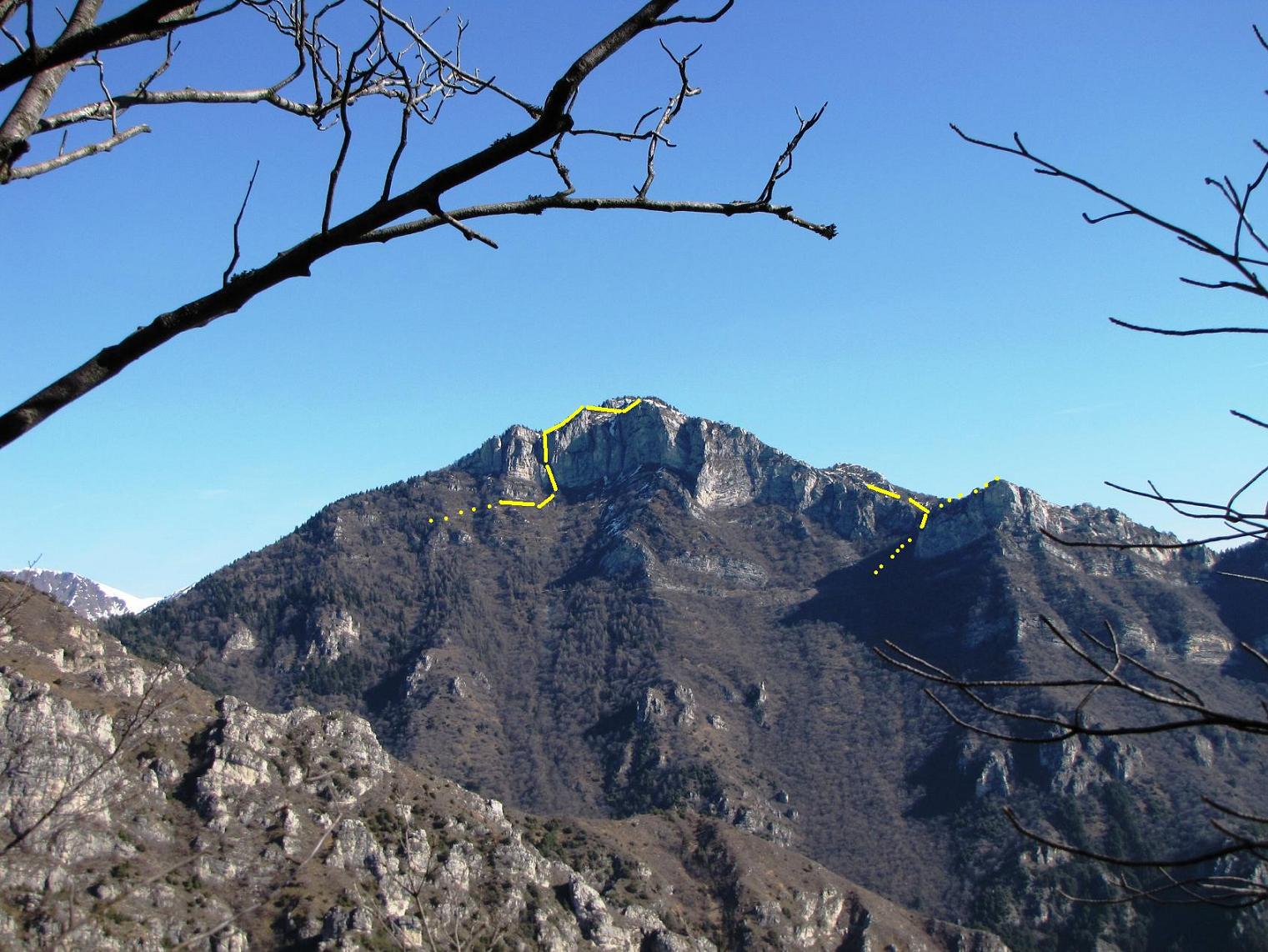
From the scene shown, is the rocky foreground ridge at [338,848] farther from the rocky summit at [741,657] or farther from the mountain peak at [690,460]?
the mountain peak at [690,460]

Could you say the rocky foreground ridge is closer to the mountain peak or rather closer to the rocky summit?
the rocky summit

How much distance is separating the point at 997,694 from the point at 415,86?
446ft

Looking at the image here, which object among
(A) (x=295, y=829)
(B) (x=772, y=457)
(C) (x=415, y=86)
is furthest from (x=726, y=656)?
(C) (x=415, y=86)

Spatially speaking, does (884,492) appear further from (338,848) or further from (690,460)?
(338,848)

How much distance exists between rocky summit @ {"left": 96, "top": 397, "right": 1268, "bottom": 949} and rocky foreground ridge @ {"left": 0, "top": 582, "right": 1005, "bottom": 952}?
103 centimetres

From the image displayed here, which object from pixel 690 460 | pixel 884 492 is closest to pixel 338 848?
pixel 690 460

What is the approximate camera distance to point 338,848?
55219mm

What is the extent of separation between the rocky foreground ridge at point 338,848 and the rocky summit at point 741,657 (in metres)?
1.03

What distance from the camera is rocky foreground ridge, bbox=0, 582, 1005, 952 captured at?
46.5 metres

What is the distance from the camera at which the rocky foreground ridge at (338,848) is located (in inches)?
1831

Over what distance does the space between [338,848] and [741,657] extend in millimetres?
96672

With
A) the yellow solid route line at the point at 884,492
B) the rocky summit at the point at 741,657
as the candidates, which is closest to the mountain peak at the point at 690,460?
the rocky summit at the point at 741,657

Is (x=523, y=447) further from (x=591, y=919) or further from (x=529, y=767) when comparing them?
(x=591, y=919)

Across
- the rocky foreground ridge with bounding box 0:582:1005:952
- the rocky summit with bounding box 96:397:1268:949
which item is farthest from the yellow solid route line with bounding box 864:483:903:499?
the rocky foreground ridge with bounding box 0:582:1005:952
